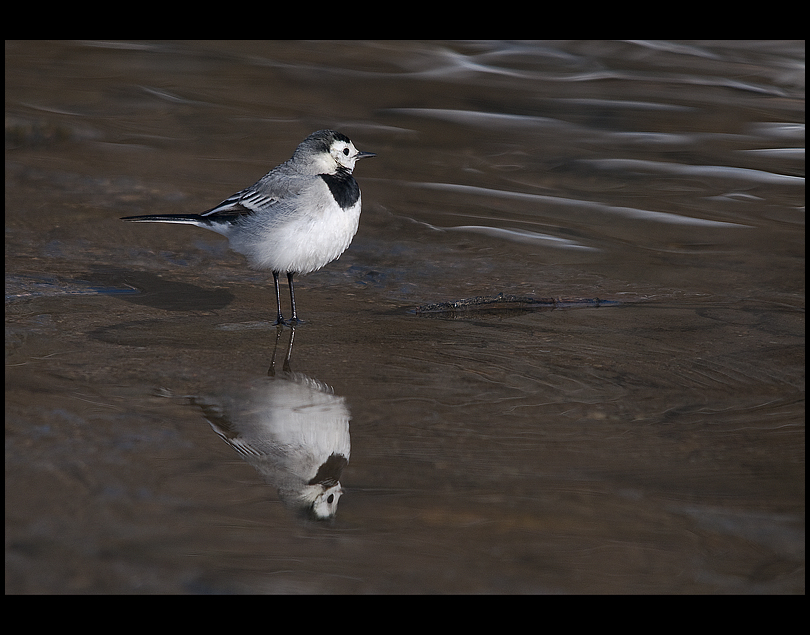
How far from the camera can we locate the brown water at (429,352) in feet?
10.2

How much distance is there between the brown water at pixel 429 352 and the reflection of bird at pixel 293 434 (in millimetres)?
29

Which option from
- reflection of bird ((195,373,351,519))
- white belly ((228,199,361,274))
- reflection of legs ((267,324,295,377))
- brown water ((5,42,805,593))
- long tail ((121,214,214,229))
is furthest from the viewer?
long tail ((121,214,214,229))

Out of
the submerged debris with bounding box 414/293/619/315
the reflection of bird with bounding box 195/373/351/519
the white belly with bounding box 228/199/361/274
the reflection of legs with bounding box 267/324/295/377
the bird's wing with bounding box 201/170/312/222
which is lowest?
the reflection of legs with bounding box 267/324/295/377

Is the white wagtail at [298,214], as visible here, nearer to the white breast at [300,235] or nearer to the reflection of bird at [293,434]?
the white breast at [300,235]

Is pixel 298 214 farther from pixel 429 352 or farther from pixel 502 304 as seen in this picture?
pixel 502 304

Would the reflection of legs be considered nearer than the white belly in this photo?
Yes

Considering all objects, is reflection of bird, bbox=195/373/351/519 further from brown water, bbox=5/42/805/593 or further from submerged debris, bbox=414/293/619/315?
submerged debris, bbox=414/293/619/315

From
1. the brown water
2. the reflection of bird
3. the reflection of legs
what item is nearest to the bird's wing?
the brown water

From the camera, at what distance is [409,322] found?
550 centimetres

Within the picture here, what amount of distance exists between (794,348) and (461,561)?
2954 mm

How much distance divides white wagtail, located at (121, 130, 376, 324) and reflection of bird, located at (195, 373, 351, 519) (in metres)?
1.07

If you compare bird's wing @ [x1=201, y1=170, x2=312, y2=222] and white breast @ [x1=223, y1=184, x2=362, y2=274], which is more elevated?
bird's wing @ [x1=201, y1=170, x2=312, y2=222]

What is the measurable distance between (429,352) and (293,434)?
121 centimetres

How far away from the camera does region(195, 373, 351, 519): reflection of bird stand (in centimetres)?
352
